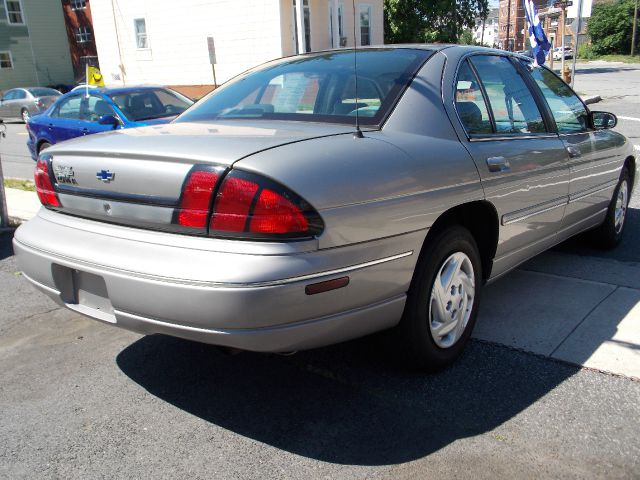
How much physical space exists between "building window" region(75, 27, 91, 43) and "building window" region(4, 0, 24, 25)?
9.95ft

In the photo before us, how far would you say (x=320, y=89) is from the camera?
352 cm

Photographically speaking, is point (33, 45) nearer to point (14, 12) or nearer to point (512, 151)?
point (14, 12)

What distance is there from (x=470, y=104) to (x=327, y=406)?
6.02ft

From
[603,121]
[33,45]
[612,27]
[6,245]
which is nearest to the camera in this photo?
[603,121]

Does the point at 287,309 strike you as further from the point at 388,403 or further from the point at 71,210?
the point at 71,210

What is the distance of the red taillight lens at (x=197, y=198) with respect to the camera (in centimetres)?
249

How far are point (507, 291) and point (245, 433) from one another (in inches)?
95.5

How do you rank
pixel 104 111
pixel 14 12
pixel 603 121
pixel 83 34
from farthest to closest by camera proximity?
pixel 83 34, pixel 14 12, pixel 104 111, pixel 603 121

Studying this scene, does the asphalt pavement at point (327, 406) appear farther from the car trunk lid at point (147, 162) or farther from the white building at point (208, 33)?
the white building at point (208, 33)

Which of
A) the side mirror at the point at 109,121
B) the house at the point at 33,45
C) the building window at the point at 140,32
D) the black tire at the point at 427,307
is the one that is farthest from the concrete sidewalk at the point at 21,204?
the house at the point at 33,45

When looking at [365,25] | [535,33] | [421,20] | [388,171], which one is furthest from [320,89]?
[421,20]

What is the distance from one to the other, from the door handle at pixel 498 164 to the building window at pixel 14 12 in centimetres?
3848

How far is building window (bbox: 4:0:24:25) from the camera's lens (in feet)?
115

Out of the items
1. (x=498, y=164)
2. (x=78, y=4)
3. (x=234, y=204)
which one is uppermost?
(x=78, y=4)
